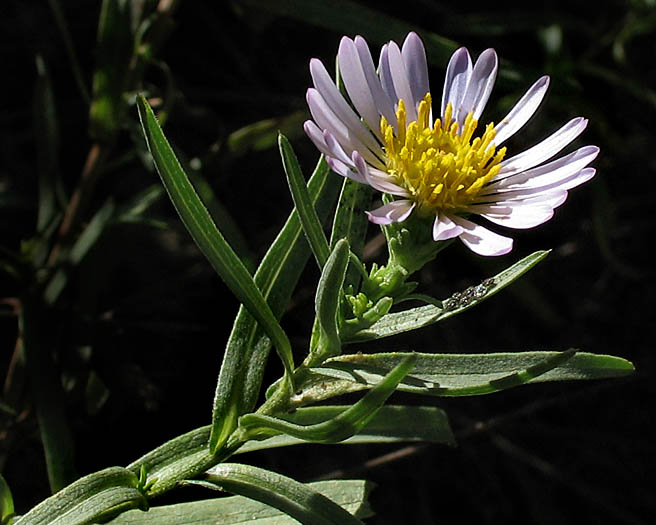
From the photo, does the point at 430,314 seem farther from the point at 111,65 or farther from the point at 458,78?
the point at 111,65

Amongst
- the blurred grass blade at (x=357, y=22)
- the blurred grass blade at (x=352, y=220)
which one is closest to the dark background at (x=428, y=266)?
the blurred grass blade at (x=357, y=22)

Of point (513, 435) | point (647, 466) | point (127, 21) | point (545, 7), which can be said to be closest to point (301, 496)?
point (127, 21)

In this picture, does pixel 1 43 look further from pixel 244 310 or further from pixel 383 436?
pixel 383 436

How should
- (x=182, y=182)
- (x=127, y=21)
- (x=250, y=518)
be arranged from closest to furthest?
(x=182, y=182) < (x=250, y=518) < (x=127, y=21)

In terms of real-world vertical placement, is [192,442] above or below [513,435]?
below

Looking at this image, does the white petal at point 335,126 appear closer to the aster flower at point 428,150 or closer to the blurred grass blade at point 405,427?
the aster flower at point 428,150

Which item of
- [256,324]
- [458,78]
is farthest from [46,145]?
[458,78]
